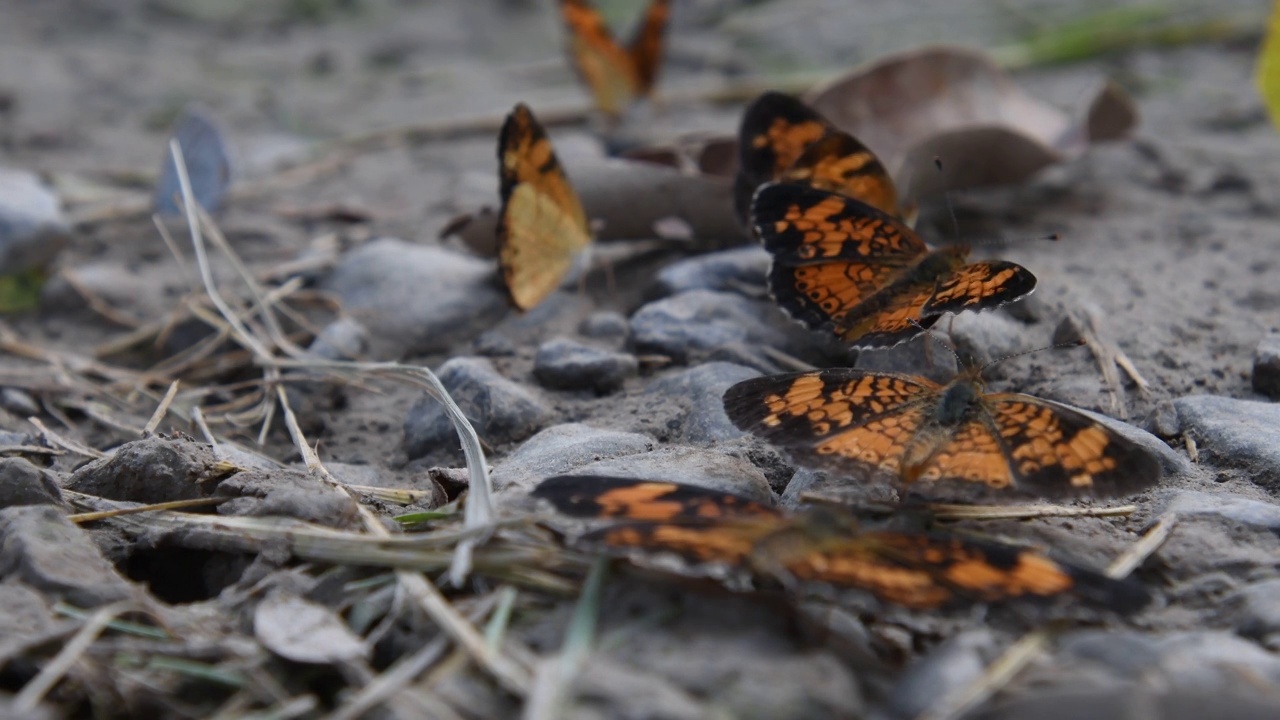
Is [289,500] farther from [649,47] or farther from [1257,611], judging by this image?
[649,47]

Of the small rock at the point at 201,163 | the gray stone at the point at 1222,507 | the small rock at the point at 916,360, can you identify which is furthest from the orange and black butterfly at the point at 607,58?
the gray stone at the point at 1222,507

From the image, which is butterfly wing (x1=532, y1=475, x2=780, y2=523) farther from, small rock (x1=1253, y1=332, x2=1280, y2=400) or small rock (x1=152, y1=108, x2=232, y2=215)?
small rock (x1=152, y1=108, x2=232, y2=215)

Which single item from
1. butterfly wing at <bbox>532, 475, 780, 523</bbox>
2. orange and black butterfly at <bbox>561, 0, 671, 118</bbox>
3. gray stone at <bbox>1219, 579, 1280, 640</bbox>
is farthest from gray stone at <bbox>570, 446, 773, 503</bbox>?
orange and black butterfly at <bbox>561, 0, 671, 118</bbox>

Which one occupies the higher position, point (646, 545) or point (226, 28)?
point (226, 28)

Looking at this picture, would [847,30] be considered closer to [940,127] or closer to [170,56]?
[940,127]

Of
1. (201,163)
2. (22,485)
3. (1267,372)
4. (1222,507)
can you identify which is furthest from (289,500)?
(201,163)

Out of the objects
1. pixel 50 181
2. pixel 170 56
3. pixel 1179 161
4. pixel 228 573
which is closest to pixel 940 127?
pixel 1179 161

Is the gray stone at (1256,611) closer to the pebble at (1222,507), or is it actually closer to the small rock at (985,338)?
the pebble at (1222,507)
